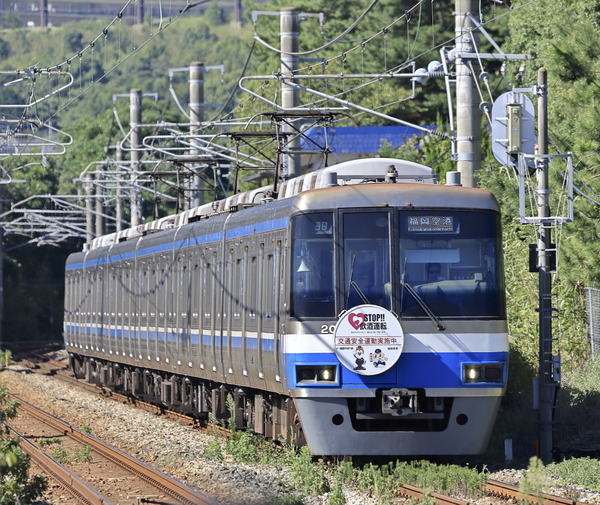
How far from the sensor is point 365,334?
10.9 metres

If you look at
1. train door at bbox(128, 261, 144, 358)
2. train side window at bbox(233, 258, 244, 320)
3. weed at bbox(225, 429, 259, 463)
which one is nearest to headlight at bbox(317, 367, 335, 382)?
weed at bbox(225, 429, 259, 463)

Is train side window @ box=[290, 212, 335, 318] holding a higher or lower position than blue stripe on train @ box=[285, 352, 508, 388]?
higher

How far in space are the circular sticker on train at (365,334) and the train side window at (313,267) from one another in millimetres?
280

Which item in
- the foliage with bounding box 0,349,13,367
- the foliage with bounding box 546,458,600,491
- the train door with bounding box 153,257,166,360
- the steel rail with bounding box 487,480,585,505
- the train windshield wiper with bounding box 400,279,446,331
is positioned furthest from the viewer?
the foliage with bounding box 0,349,13,367

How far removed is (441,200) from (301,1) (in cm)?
5286

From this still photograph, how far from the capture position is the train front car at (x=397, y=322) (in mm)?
10953

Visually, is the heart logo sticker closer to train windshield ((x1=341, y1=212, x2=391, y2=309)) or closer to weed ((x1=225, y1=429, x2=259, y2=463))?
train windshield ((x1=341, y1=212, x2=391, y2=309))

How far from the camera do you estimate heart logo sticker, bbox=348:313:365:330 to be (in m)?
10.9

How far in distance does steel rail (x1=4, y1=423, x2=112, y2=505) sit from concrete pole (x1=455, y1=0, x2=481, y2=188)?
5858 millimetres

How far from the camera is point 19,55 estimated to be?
7238 cm

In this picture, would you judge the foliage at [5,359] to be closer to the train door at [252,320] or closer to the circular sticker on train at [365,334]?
the train door at [252,320]

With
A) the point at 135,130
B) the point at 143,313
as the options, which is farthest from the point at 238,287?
the point at 135,130

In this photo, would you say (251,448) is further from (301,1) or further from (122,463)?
(301,1)

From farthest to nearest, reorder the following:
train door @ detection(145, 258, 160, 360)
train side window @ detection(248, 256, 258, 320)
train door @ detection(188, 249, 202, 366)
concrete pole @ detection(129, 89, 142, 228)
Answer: concrete pole @ detection(129, 89, 142, 228)
train door @ detection(145, 258, 160, 360)
train door @ detection(188, 249, 202, 366)
train side window @ detection(248, 256, 258, 320)
